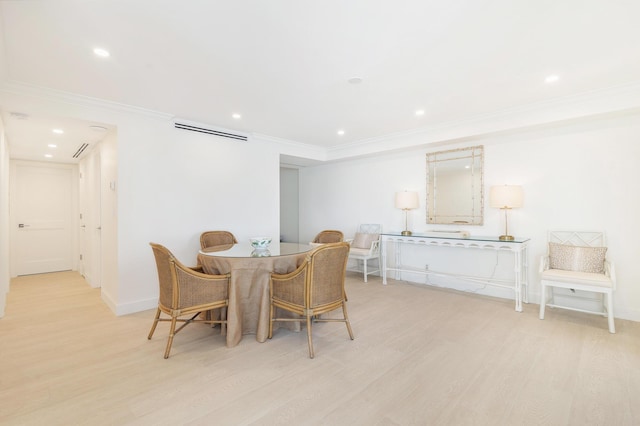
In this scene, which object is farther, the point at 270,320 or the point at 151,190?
the point at 151,190

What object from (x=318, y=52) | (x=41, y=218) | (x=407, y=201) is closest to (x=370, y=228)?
(x=407, y=201)

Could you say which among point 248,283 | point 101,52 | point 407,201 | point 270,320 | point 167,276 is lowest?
point 270,320

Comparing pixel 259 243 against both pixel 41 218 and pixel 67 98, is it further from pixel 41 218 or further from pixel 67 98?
pixel 41 218

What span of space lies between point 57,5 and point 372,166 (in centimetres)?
471

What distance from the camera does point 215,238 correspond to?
166 inches

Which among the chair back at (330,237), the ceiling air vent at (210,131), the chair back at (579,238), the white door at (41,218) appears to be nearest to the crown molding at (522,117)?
the chair back at (579,238)

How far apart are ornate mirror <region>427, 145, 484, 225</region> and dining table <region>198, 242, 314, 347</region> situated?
286 cm

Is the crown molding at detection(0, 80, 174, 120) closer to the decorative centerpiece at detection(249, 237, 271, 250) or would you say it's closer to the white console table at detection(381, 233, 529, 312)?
the decorative centerpiece at detection(249, 237, 271, 250)

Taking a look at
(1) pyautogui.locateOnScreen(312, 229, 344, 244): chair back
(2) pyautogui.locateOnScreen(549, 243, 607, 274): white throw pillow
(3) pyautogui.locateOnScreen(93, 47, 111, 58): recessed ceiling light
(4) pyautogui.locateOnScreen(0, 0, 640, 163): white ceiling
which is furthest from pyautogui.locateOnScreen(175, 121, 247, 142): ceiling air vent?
(2) pyautogui.locateOnScreen(549, 243, 607, 274): white throw pillow

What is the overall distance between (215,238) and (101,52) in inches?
Result: 98.2

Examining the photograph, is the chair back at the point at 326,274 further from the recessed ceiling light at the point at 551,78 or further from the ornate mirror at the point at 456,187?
the ornate mirror at the point at 456,187

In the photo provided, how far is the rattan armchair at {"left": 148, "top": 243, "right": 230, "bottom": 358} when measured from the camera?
249cm

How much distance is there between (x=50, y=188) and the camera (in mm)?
6000

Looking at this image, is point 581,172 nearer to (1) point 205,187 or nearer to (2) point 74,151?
(1) point 205,187
